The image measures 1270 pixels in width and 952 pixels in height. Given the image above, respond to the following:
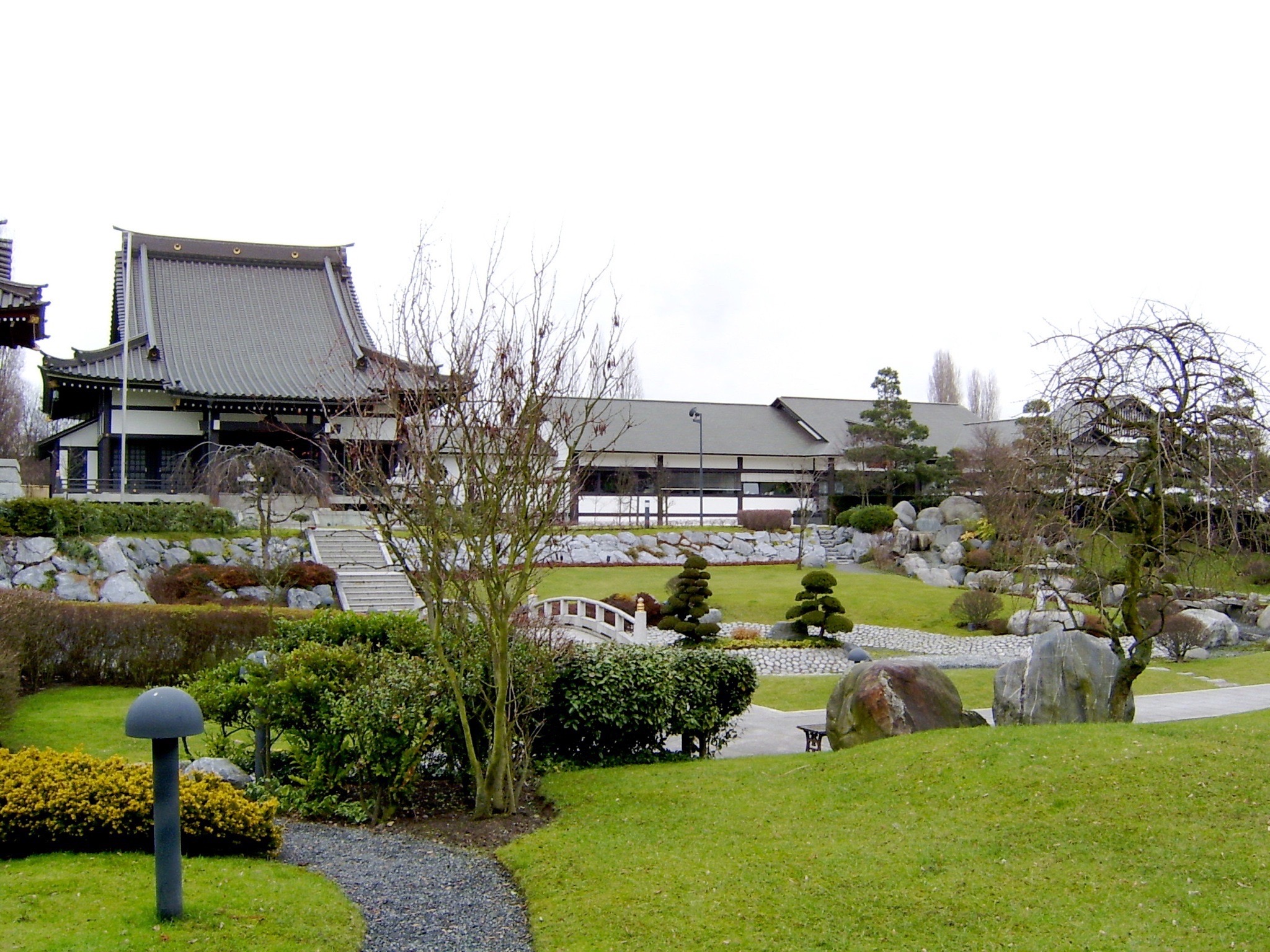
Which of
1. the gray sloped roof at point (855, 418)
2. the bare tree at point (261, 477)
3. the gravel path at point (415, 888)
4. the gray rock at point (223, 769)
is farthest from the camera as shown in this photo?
the gray sloped roof at point (855, 418)

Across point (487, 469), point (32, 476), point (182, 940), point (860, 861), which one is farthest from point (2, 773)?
point (32, 476)

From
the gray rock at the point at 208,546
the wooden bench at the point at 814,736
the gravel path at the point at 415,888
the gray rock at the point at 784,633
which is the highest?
the gray rock at the point at 208,546

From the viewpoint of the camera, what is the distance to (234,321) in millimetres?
→ 29469

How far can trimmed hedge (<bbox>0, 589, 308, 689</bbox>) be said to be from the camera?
13.8 meters

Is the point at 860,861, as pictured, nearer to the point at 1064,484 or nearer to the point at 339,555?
the point at 1064,484

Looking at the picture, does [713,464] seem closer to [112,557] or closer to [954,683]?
[112,557]

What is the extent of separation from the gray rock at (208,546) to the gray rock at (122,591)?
2.16 meters

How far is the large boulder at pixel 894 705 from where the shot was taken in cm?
926

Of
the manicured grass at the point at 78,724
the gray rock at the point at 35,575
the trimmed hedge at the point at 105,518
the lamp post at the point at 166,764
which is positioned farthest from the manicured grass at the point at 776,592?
the lamp post at the point at 166,764

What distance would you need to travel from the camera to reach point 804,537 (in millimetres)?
37125

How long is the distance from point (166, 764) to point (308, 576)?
17.1 meters

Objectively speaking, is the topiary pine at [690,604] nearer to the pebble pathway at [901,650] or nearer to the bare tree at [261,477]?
the pebble pathway at [901,650]

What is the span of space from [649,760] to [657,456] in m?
30.2

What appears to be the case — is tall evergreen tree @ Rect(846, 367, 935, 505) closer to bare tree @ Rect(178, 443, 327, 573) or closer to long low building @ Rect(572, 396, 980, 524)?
long low building @ Rect(572, 396, 980, 524)
